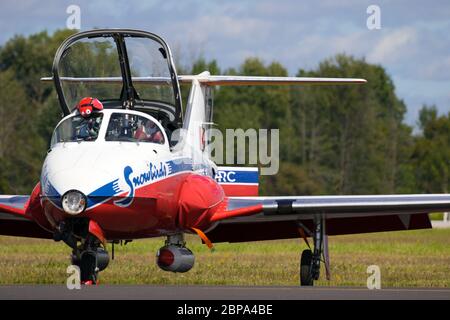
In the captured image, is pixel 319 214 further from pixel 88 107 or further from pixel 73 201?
pixel 73 201

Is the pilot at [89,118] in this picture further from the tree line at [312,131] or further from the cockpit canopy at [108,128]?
the tree line at [312,131]

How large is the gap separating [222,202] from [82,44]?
3572 millimetres

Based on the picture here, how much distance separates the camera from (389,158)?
3354 inches

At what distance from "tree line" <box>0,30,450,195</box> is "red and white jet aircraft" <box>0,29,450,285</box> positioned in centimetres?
4805

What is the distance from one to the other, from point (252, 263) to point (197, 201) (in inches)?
313

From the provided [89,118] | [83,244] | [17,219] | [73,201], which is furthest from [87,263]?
[17,219]

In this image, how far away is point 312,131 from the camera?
86.4 meters

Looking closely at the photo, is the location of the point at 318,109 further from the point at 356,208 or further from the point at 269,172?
the point at 356,208

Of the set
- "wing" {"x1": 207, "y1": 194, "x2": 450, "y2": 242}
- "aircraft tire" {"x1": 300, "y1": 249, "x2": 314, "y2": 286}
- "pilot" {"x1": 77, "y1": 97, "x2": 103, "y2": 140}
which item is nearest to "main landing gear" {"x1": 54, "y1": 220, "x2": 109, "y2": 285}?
"pilot" {"x1": 77, "y1": 97, "x2": 103, "y2": 140}

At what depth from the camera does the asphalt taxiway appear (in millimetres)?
17375

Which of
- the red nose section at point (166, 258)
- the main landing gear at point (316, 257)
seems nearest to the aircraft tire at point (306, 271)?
Answer: the main landing gear at point (316, 257)

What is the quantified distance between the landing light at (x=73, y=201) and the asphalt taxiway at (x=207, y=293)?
3.73 ft

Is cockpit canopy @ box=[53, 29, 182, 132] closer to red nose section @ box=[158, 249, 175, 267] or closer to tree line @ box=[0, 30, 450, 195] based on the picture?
red nose section @ box=[158, 249, 175, 267]
